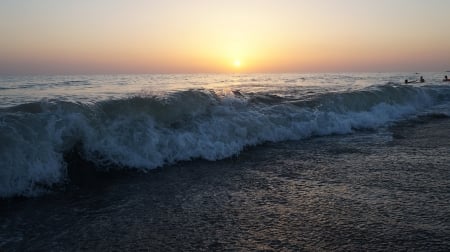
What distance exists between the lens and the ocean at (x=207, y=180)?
4754mm

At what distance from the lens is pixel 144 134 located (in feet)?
30.8

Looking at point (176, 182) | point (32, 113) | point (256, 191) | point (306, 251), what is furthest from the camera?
point (32, 113)

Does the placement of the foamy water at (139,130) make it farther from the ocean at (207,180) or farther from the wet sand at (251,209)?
the wet sand at (251,209)

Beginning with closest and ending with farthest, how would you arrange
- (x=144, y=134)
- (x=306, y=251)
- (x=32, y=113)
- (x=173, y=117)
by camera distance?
(x=306, y=251)
(x=32, y=113)
(x=144, y=134)
(x=173, y=117)

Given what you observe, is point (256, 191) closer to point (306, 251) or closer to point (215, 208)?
point (215, 208)

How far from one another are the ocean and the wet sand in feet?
0.07

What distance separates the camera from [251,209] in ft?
18.5

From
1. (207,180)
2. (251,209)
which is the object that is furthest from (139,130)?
(251,209)

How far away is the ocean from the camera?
187 inches

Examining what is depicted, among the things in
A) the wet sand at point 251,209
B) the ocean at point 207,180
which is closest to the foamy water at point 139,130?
the ocean at point 207,180

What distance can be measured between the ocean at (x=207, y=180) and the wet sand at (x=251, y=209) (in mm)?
21

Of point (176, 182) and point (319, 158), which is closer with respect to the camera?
point (176, 182)

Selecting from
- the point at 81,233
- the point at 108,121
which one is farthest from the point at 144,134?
the point at 81,233

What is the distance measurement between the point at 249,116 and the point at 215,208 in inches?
269
